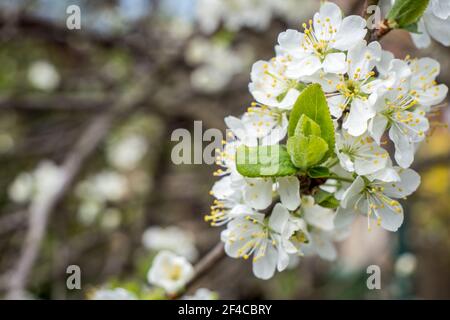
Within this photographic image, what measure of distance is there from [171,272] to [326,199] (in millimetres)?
459

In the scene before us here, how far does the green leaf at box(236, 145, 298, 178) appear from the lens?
73 cm

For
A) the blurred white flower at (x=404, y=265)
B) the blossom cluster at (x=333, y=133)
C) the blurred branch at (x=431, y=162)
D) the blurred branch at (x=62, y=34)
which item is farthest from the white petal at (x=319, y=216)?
the blurred branch at (x=62, y=34)

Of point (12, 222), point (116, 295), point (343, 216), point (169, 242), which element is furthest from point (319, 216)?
point (12, 222)

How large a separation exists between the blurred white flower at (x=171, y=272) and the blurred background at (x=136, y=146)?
77cm

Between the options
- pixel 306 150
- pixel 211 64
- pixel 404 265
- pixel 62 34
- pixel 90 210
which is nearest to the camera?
pixel 306 150

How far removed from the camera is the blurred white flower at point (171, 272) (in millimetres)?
1028

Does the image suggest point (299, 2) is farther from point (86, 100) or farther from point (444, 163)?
point (86, 100)

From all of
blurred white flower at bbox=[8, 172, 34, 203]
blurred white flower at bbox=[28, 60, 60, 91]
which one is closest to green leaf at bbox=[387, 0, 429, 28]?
blurred white flower at bbox=[8, 172, 34, 203]

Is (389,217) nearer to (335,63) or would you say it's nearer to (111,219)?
(335,63)

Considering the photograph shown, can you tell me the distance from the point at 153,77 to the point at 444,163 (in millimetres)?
1476

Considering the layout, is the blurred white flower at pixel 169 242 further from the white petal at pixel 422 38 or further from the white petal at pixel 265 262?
the white petal at pixel 422 38

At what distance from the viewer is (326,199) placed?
0.79m

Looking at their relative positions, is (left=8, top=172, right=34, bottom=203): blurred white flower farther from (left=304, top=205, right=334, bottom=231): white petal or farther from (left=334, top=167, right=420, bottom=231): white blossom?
(left=334, top=167, right=420, bottom=231): white blossom
